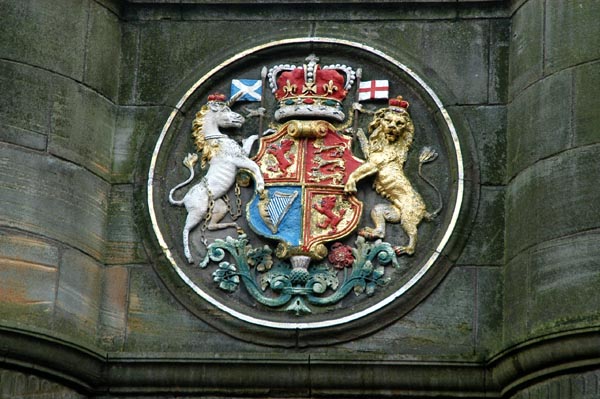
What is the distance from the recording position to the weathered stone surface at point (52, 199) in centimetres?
1881

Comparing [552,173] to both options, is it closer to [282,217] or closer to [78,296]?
[282,217]

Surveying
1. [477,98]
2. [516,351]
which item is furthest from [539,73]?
[516,351]

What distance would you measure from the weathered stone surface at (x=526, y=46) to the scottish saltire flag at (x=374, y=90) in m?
1.02

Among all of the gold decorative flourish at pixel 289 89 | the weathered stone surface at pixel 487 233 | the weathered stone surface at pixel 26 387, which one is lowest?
the weathered stone surface at pixel 26 387

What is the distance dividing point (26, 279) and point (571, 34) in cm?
469

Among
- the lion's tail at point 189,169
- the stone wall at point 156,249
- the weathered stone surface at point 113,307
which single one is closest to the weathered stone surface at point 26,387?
the stone wall at point 156,249

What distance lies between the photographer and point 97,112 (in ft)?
64.5

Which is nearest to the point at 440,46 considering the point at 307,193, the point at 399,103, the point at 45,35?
the point at 399,103

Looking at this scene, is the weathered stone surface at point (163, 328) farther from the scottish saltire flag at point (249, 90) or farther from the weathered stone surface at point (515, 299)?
the weathered stone surface at point (515, 299)

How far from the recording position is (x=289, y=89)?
64.5 ft

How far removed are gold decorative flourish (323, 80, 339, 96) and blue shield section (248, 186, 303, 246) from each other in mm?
895

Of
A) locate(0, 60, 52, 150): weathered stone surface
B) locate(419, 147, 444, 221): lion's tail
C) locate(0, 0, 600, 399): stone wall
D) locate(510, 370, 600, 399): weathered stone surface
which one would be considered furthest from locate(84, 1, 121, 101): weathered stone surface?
locate(510, 370, 600, 399): weathered stone surface

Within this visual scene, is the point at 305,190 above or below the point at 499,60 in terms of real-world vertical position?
below

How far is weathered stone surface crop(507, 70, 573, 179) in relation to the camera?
18.7 metres
